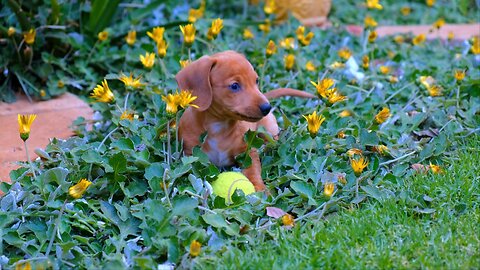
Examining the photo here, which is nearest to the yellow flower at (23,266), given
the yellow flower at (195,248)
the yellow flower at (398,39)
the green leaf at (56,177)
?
the green leaf at (56,177)

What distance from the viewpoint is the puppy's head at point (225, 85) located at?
3580 mm

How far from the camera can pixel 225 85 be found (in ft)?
11.9

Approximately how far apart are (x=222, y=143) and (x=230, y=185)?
1.18 feet

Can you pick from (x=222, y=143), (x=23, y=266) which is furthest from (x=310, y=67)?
(x=23, y=266)

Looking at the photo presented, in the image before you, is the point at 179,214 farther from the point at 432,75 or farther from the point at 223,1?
the point at 223,1

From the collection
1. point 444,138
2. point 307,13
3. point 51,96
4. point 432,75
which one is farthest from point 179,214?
point 307,13

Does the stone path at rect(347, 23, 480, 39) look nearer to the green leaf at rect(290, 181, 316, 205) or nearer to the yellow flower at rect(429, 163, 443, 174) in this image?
the yellow flower at rect(429, 163, 443, 174)

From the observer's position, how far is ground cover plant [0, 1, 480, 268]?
3.12 m

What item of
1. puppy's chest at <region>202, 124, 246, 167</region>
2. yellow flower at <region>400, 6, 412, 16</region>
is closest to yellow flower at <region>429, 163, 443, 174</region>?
puppy's chest at <region>202, 124, 246, 167</region>

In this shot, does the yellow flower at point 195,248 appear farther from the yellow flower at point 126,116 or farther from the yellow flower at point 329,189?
the yellow flower at point 126,116

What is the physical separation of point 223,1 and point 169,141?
11.5ft

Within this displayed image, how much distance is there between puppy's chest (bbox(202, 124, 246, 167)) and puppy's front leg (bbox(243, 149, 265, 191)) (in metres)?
0.07

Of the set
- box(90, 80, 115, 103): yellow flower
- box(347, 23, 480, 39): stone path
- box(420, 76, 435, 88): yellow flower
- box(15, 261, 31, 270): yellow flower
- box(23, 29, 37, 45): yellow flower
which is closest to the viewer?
box(15, 261, 31, 270): yellow flower

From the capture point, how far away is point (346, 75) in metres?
5.08
